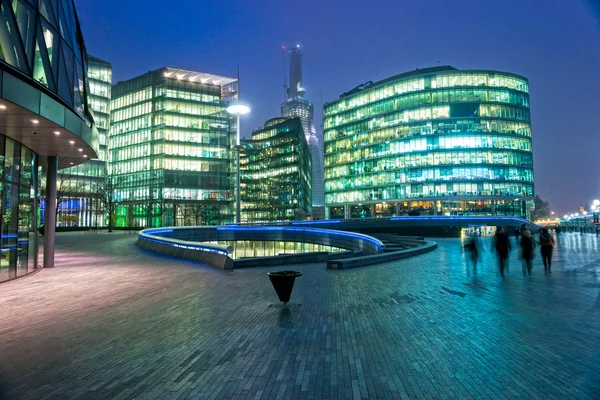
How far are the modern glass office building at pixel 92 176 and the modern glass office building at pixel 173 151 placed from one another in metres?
3.39

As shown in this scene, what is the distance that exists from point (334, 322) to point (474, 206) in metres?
83.9

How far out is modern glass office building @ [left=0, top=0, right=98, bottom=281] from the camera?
9.28 metres

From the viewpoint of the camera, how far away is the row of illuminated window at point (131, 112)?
83.0 m

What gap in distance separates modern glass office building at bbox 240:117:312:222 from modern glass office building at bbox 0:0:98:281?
99252 millimetres

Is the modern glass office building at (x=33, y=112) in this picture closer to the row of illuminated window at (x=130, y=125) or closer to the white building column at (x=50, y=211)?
the white building column at (x=50, y=211)

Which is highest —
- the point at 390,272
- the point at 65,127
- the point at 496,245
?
the point at 65,127

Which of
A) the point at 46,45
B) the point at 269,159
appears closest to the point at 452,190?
Result: the point at 269,159

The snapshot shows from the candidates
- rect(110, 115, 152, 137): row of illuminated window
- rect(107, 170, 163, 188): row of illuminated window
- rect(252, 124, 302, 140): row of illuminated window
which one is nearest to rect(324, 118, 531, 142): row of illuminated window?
rect(252, 124, 302, 140): row of illuminated window

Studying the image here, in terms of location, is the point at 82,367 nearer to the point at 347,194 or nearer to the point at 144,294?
the point at 144,294

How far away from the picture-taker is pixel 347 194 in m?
96.8

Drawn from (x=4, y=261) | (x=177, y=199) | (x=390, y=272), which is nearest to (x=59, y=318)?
(x=4, y=261)

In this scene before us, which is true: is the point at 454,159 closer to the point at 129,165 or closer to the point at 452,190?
the point at 452,190

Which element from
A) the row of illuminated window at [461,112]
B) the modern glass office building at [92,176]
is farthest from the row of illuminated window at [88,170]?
the row of illuminated window at [461,112]

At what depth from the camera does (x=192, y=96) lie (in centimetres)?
8275
